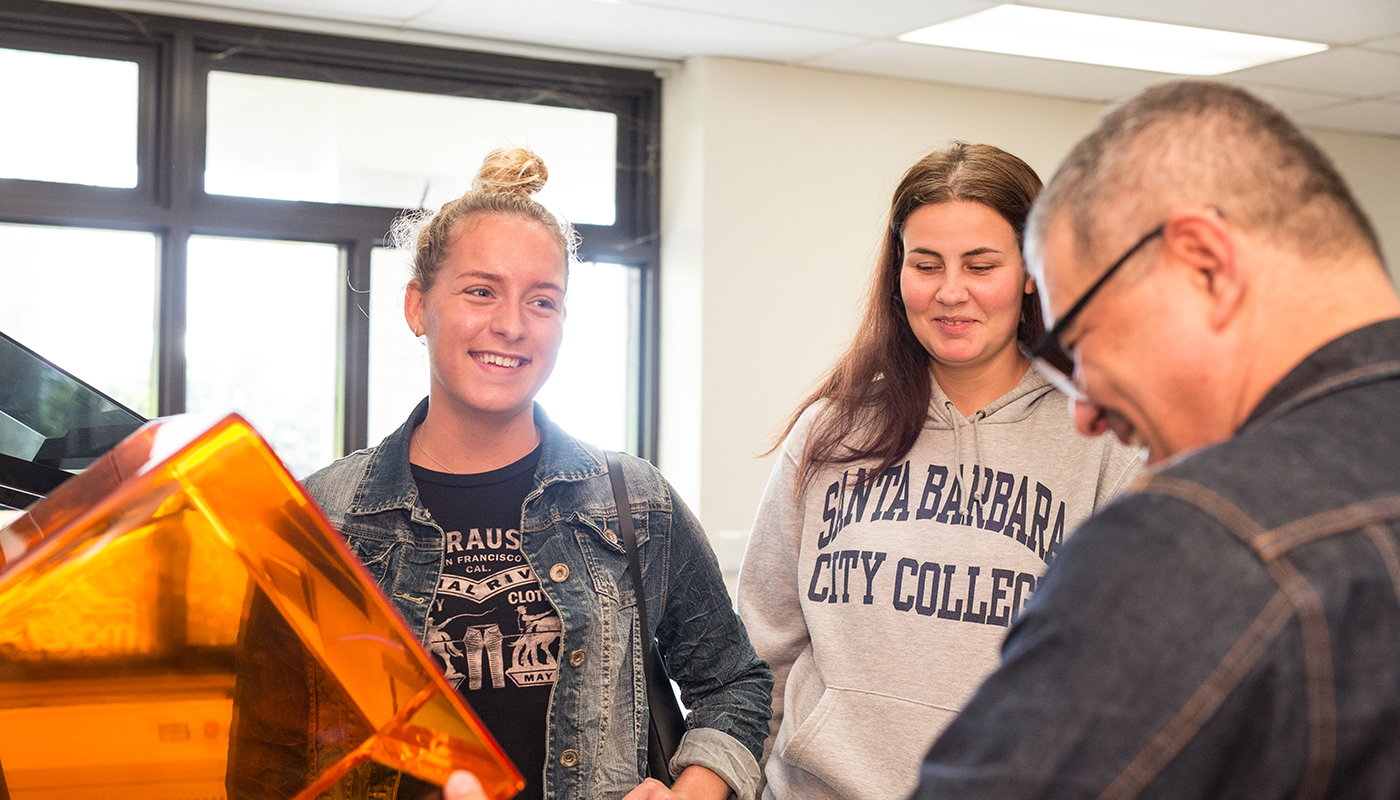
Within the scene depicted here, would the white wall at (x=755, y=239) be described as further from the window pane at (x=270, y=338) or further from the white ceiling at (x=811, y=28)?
the window pane at (x=270, y=338)

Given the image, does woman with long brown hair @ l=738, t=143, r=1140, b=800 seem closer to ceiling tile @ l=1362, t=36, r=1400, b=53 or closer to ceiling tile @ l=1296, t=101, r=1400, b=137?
ceiling tile @ l=1362, t=36, r=1400, b=53

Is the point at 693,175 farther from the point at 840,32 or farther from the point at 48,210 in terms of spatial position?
the point at 48,210

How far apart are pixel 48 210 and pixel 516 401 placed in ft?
7.49

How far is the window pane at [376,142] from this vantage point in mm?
3195

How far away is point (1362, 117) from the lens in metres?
4.25

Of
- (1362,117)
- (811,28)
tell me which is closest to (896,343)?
(811,28)

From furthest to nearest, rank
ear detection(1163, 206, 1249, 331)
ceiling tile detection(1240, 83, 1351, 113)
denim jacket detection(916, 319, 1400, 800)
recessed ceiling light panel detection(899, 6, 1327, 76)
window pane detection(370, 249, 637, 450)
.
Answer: ceiling tile detection(1240, 83, 1351, 113) < window pane detection(370, 249, 637, 450) < recessed ceiling light panel detection(899, 6, 1327, 76) < ear detection(1163, 206, 1249, 331) < denim jacket detection(916, 319, 1400, 800)

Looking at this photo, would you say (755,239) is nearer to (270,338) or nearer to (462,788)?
(270,338)

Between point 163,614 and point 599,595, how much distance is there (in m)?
0.68

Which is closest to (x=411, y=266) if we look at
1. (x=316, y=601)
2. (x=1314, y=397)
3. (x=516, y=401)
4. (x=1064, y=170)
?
(x=516, y=401)

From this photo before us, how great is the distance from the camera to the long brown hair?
139 cm

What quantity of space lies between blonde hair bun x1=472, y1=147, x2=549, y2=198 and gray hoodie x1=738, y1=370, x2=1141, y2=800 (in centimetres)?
53

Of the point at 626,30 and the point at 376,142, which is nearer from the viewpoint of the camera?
the point at 626,30

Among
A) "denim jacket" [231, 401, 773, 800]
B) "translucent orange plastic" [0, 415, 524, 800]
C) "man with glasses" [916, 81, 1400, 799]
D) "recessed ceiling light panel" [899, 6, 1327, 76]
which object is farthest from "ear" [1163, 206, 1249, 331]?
"recessed ceiling light panel" [899, 6, 1327, 76]
